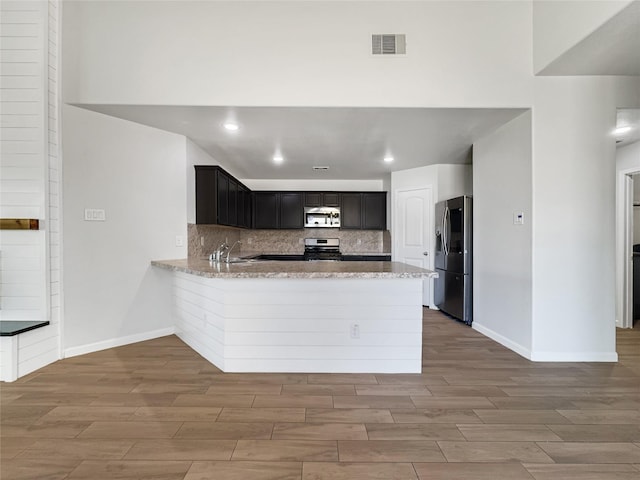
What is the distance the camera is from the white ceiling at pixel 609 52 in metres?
2.17

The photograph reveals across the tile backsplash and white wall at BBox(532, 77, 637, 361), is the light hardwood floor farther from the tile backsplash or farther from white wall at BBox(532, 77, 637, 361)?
the tile backsplash

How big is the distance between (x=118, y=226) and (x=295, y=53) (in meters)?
2.53

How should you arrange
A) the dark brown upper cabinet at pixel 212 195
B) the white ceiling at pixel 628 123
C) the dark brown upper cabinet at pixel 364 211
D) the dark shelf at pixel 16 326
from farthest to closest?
1. the dark brown upper cabinet at pixel 364 211
2. the dark brown upper cabinet at pixel 212 195
3. the white ceiling at pixel 628 123
4. the dark shelf at pixel 16 326

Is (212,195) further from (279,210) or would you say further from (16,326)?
(279,210)

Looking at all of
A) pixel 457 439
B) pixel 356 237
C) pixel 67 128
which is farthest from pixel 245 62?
pixel 356 237

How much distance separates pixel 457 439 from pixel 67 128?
409 centimetres

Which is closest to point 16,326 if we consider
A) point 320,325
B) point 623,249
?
point 320,325

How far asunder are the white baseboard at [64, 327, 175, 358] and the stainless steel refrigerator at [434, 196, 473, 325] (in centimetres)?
371

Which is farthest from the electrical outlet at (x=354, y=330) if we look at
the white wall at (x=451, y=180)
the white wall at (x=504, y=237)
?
the white wall at (x=451, y=180)

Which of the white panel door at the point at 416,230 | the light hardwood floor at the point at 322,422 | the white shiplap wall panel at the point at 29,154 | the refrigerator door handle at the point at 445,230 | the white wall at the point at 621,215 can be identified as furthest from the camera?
the white panel door at the point at 416,230

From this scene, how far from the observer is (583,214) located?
2.99 m

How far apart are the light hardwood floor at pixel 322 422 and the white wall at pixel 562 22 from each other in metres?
2.70

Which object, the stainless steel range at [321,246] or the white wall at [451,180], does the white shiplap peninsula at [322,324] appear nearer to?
the white wall at [451,180]

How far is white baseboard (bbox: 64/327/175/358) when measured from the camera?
3106 millimetres
